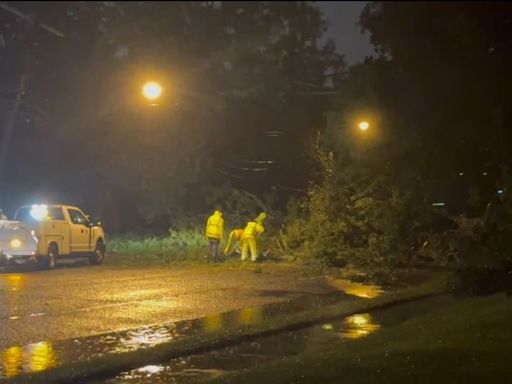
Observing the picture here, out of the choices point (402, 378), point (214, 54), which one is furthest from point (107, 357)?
point (214, 54)

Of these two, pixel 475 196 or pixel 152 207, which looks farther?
pixel 152 207

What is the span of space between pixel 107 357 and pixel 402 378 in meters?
3.67

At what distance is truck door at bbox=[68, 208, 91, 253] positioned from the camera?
2650 cm

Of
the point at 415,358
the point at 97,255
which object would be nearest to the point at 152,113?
the point at 97,255

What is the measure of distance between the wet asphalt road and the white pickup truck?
70 centimetres

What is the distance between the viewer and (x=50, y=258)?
25344 mm

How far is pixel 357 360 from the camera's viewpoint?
1002 cm

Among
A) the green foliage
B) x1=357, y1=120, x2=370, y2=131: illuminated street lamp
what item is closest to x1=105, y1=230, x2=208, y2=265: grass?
→ the green foliage

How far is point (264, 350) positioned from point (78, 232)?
1584cm

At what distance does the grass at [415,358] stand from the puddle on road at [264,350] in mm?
584

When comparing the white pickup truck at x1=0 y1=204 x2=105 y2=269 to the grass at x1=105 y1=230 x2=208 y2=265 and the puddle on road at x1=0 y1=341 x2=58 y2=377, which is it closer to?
the grass at x1=105 y1=230 x2=208 y2=265

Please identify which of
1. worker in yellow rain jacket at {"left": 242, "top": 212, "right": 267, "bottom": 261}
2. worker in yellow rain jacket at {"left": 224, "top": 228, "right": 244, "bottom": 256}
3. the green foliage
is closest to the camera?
worker in yellow rain jacket at {"left": 242, "top": 212, "right": 267, "bottom": 261}

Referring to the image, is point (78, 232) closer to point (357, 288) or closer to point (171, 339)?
point (357, 288)

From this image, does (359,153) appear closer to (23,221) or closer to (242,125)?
(23,221)
